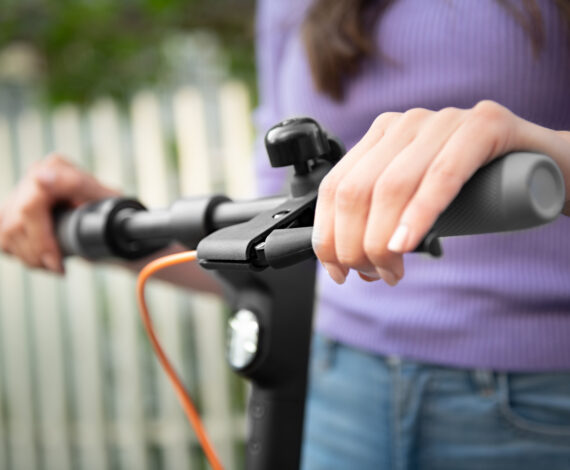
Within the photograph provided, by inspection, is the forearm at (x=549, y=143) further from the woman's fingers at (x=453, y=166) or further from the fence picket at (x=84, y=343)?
the fence picket at (x=84, y=343)

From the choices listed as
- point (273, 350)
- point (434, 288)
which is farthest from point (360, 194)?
point (434, 288)

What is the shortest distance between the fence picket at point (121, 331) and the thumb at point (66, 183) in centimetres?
187

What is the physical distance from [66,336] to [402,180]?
8.59ft

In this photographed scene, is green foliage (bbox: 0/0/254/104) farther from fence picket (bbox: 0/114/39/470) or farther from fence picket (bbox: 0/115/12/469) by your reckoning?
fence picket (bbox: 0/114/39/470)

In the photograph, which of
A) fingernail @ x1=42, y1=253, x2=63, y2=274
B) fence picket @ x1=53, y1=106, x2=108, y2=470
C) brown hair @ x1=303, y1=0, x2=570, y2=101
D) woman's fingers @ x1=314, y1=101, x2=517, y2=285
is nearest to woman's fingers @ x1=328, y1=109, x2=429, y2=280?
woman's fingers @ x1=314, y1=101, x2=517, y2=285

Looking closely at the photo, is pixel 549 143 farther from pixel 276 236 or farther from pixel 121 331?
pixel 121 331

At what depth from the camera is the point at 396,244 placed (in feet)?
0.93

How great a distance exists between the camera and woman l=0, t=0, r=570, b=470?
53cm

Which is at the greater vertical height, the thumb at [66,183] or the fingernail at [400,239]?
the thumb at [66,183]

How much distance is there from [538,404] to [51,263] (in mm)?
555

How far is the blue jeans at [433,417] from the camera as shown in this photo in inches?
24.5

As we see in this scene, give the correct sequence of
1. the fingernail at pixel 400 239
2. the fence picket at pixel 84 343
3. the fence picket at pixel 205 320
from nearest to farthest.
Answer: the fingernail at pixel 400 239 → the fence picket at pixel 205 320 → the fence picket at pixel 84 343

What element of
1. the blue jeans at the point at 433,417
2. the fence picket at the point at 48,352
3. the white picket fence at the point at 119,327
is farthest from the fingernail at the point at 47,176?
the fence picket at the point at 48,352

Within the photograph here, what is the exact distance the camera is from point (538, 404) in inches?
24.5
